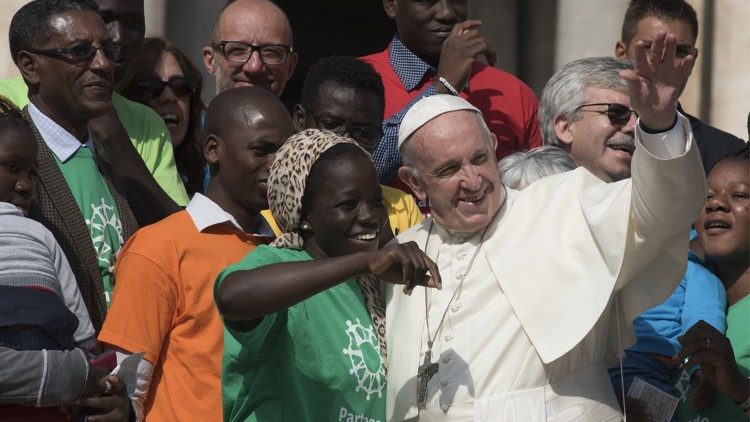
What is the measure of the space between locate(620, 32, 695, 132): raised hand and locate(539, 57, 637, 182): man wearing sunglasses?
1.48 meters

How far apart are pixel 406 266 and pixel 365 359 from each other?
1.85 feet

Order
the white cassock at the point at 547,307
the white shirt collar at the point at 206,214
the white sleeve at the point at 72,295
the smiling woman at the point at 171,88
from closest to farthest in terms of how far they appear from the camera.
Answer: the white cassock at the point at 547,307
the white sleeve at the point at 72,295
the white shirt collar at the point at 206,214
the smiling woman at the point at 171,88

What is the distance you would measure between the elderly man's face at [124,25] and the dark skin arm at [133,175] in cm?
49

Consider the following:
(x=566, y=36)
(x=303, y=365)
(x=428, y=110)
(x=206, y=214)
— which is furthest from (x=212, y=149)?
(x=566, y=36)

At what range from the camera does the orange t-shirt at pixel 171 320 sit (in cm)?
519

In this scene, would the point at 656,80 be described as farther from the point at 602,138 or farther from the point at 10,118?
the point at 10,118

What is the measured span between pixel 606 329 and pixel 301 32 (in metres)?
7.81

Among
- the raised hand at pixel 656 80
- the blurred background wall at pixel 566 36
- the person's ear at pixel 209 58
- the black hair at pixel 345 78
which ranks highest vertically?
the raised hand at pixel 656 80

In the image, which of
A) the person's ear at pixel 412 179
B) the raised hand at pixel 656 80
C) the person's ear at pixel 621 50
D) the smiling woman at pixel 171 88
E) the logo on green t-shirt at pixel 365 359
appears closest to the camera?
the raised hand at pixel 656 80

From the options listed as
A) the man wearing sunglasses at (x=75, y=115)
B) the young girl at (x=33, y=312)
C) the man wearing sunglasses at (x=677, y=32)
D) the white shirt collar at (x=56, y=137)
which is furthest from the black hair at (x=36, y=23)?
the man wearing sunglasses at (x=677, y=32)

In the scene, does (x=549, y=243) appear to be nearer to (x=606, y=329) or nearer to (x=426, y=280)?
(x=606, y=329)

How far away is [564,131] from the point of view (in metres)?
6.21

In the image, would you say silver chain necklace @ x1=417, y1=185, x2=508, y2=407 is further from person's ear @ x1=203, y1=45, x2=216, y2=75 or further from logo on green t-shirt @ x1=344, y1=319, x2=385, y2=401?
person's ear @ x1=203, y1=45, x2=216, y2=75

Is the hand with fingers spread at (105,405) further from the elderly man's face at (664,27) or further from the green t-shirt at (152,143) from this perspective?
the elderly man's face at (664,27)
